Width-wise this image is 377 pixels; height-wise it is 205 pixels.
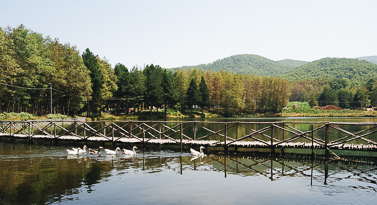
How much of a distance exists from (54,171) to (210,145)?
39.0 ft

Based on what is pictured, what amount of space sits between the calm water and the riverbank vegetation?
3570cm

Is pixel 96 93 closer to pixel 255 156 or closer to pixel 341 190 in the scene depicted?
pixel 255 156

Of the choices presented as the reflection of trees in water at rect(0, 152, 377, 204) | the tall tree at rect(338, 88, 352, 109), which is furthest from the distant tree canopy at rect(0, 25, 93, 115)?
the tall tree at rect(338, 88, 352, 109)

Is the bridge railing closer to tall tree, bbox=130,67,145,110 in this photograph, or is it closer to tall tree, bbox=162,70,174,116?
tall tree, bbox=130,67,145,110

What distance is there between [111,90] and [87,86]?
21.8m

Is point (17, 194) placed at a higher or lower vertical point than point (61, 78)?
lower

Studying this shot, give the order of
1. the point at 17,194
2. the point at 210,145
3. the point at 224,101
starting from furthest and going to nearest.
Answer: the point at 224,101, the point at 210,145, the point at 17,194

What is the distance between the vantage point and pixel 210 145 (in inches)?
1003

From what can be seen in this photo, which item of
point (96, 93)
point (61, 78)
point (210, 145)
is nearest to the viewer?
point (210, 145)

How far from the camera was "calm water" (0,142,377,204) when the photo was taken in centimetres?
1302

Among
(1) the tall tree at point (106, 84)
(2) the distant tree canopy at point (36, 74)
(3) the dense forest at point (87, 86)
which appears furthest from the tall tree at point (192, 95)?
(2) the distant tree canopy at point (36, 74)

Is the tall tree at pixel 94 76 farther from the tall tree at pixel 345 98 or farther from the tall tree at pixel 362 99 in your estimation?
the tall tree at pixel 345 98

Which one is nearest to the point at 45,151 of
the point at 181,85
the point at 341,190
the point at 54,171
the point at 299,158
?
the point at 54,171

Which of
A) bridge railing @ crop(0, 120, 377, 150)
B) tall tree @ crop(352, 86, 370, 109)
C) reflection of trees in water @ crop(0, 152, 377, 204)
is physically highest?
tall tree @ crop(352, 86, 370, 109)
